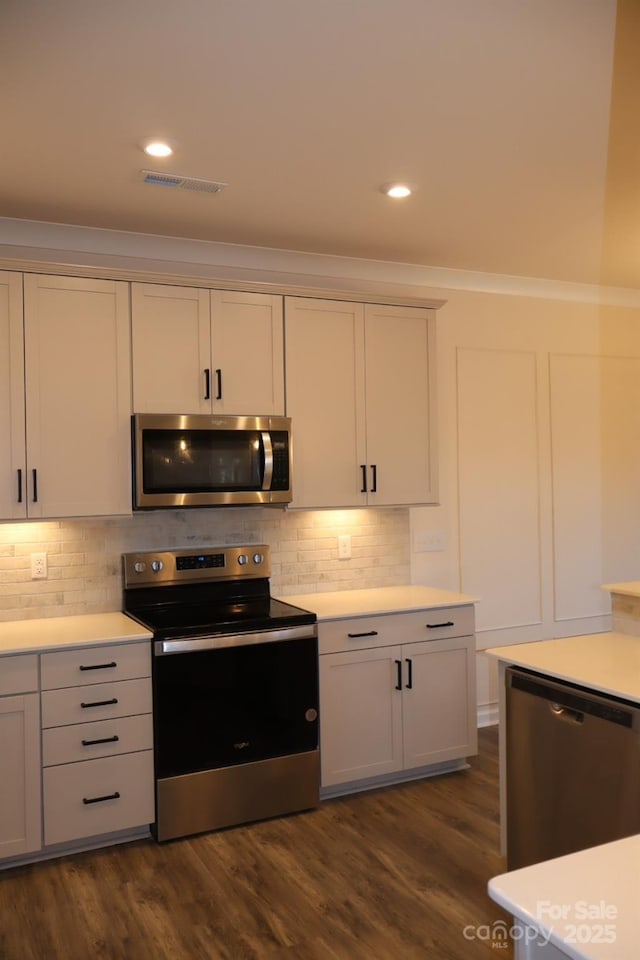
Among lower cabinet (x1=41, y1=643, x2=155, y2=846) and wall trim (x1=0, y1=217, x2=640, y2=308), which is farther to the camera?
wall trim (x1=0, y1=217, x2=640, y2=308)

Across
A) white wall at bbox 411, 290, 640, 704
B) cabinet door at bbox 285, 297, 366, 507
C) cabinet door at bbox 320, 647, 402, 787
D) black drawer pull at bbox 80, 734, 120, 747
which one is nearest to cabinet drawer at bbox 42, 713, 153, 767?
→ black drawer pull at bbox 80, 734, 120, 747

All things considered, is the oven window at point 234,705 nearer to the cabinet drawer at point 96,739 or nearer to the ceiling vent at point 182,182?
the cabinet drawer at point 96,739

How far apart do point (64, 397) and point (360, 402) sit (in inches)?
56.7

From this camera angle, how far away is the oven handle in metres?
3.25

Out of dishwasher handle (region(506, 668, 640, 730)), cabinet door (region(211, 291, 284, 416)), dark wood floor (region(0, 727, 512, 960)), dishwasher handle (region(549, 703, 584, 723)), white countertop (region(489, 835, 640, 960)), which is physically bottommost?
dark wood floor (region(0, 727, 512, 960))

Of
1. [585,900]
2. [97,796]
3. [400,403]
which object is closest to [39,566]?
[97,796]

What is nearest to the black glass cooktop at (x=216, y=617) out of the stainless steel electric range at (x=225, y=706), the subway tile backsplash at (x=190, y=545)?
the stainless steel electric range at (x=225, y=706)

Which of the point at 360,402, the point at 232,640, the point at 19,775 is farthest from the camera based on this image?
the point at 360,402

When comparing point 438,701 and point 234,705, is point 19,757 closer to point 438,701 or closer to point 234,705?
point 234,705

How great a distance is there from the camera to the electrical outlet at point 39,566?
356cm

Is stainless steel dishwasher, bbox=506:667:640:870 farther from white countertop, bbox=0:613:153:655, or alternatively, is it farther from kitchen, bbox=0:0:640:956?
kitchen, bbox=0:0:640:956

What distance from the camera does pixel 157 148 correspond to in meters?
2.81

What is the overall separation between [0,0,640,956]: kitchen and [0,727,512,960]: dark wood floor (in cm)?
116

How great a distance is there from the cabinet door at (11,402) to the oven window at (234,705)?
0.88 metres
